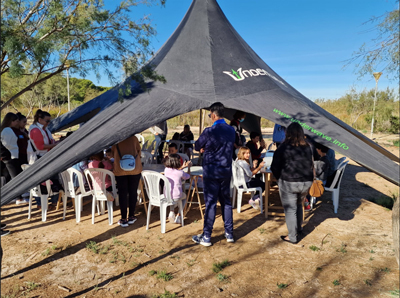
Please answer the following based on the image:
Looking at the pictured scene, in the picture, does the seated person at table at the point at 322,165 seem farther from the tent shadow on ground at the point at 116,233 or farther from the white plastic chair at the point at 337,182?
the tent shadow on ground at the point at 116,233

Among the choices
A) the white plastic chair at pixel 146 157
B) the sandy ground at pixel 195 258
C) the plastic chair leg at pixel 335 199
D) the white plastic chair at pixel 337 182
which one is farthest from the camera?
the white plastic chair at pixel 146 157

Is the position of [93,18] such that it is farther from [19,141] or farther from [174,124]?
[174,124]

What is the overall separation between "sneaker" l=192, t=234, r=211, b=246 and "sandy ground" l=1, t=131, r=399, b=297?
0.26 ft

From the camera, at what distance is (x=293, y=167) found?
139 inches

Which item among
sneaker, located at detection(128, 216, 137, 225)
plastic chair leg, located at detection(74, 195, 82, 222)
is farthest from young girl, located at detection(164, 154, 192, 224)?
plastic chair leg, located at detection(74, 195, 82, 222)

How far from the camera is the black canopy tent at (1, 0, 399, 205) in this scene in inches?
140

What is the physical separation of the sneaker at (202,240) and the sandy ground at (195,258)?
80mm

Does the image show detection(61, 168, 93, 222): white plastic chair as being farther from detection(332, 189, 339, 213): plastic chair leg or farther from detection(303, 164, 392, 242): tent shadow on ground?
detection(332, 189, 339, 213): plastic chair leg

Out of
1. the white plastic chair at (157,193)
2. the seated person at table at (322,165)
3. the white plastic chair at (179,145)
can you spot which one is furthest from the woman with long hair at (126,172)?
the white plastic chair at (179,145)

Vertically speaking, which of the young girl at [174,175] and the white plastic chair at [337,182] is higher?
the young girl at [174,175]

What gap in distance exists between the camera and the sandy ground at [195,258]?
2.85 m

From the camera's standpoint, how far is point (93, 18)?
2.91m

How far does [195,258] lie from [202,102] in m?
2.16

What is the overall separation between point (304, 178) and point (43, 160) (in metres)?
3.08
